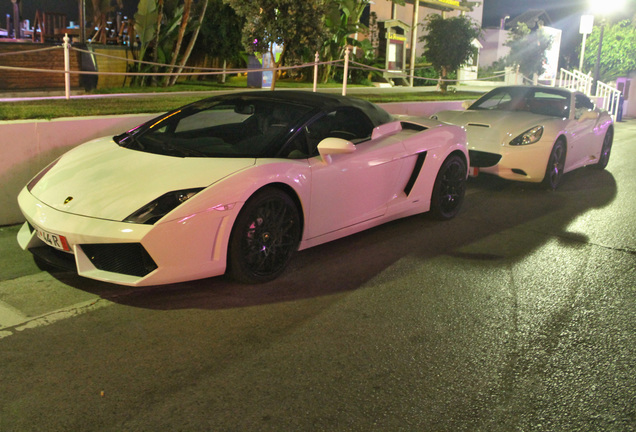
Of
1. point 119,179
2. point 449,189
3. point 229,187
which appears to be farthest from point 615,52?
point 119,179

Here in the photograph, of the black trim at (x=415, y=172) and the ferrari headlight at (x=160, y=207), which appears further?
the black trim at (x=415, y=172)

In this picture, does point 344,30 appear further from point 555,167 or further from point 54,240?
point 54,240

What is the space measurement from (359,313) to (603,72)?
39.0 meters

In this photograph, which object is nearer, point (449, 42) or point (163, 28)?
point (163, 28)

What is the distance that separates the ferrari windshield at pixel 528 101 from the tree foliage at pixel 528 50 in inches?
583

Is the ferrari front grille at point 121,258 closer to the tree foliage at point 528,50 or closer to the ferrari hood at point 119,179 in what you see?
the ferrari hood at point 119,179

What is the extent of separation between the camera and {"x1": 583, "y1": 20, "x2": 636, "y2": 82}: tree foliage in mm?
37062

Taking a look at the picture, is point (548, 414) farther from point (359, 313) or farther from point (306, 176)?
point (306, 176)

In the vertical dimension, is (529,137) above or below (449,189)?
above

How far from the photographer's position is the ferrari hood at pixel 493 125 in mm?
8477

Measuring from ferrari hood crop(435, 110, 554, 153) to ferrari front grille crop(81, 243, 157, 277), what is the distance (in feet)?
18.3

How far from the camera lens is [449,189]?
22.1ft

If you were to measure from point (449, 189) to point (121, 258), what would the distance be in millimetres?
3765

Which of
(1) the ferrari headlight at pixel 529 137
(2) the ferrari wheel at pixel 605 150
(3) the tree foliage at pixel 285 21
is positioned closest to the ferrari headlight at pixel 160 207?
(1) the ferrari headlight at pixel 529 137
